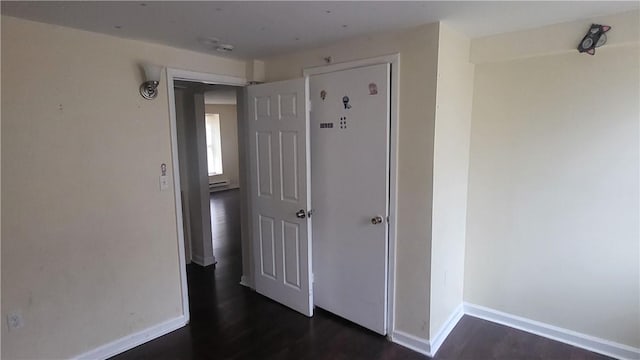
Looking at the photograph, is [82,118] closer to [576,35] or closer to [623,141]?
[576,35]

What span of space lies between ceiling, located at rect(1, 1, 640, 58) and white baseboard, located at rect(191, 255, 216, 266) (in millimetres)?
2458

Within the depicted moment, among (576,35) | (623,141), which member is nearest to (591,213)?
(623,141)

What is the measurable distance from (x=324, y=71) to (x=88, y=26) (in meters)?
1.52

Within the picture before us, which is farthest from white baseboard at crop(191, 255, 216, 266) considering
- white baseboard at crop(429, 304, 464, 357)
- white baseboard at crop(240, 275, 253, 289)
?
white baseboard at crop(429, 304, 464, 357)

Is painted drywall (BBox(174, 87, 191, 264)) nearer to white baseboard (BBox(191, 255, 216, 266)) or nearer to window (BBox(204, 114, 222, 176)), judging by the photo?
white baseboard (BBox(191, 255, 216, 266))

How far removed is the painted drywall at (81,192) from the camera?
6.67 ft

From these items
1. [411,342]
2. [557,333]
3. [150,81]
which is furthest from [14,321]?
[557,333]

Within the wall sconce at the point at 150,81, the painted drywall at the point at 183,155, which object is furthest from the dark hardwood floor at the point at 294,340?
the wall sconce at the point at 150,81

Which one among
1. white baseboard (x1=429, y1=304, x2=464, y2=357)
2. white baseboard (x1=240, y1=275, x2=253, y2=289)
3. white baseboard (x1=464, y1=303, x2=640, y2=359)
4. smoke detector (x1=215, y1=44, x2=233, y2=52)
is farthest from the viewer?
white baseboard (x1=240, y1=275, x2=253, y2=289)

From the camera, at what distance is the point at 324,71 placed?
8.78ft

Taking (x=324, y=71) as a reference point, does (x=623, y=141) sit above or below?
below

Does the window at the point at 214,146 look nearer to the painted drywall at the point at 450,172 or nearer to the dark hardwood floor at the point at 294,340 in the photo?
the dark hardwood floor at the point at 294,340

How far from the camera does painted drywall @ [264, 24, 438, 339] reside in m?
2.22

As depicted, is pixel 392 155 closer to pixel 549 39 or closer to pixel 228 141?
pixel 549 39
